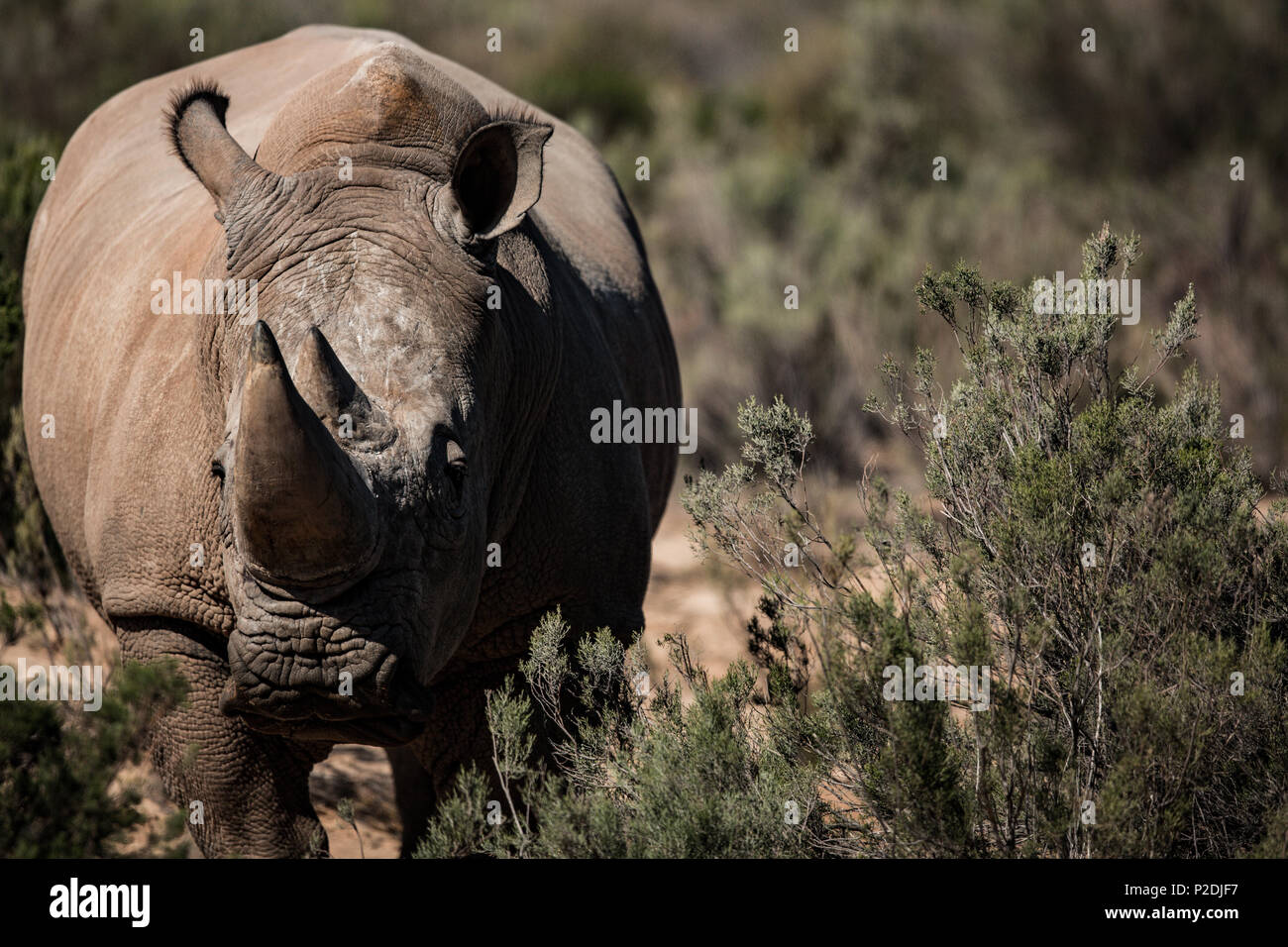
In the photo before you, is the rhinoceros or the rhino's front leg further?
the rhino's front leg

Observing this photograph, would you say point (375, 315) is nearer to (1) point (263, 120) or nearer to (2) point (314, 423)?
(2) point (314, 423)

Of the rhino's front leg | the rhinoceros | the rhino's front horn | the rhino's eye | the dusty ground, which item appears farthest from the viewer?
the dusty ground

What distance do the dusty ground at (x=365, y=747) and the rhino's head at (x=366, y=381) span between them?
151 cm

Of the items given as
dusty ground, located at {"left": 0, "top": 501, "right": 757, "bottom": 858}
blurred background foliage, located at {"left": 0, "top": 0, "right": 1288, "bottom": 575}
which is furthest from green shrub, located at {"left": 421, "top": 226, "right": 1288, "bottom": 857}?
blurred background foliage, located at {"left": 0, "top": 0, "right": 1288, "bottom": 575}

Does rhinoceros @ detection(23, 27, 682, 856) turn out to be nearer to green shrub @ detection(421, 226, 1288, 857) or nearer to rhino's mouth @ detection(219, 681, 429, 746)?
rhino's mouth @ detection(219, 681, 429, 746)

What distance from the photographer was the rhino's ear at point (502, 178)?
3.72m

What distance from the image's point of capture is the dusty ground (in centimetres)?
582

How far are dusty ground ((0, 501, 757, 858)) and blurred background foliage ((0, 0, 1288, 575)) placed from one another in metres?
1.96

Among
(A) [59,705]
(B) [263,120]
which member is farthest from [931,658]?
(B) [263,120]

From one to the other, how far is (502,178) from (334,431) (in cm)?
104

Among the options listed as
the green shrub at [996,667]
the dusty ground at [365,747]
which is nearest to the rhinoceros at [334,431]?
the green shrub at [996,667]

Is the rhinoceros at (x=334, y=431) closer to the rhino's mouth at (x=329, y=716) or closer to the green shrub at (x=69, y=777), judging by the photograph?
the rhino's mouth at (x=329, y=716)
